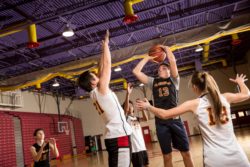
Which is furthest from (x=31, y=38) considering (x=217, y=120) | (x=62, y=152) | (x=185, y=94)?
(x=185, y=94)

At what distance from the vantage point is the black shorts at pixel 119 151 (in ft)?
8.20

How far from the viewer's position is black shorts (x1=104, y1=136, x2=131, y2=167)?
250 cm

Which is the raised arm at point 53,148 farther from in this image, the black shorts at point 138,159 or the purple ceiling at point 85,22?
the purple ceiling at point 85,22

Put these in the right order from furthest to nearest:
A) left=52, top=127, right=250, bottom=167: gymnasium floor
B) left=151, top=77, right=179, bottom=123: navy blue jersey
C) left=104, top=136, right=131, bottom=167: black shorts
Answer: left=52, top=127, right=250, bottom=167: gymnasium floor → left=151, top=77, right=179, bottom=123: navy blue jersey → left=104, top=136, right=131, bottom=167: black shorts

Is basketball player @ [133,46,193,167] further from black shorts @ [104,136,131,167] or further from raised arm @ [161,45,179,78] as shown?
black shorts @ [104,136,131,167]

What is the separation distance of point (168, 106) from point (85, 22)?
6647mm

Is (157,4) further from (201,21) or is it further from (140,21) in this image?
(201,21)

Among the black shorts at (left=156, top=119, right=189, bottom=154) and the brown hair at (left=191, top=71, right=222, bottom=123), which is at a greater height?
the brown hair at (left=191, top=71, right=222, bottom=123)

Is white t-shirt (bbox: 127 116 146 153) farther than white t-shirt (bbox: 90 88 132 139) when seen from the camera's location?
Yes

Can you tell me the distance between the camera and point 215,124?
207cm

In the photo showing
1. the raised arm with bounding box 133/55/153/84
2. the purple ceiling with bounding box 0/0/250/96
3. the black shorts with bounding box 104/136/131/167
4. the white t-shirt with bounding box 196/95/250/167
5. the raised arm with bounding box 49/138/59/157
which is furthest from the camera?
the purple ceiling with bounding box 0/0/250/96

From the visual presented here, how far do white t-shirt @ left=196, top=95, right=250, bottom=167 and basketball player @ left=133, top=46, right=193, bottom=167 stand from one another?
4.38ft

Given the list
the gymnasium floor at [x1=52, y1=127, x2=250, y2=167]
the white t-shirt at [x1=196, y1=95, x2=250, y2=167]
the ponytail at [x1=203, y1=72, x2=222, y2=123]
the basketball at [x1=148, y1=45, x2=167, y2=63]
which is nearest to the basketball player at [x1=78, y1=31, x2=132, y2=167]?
the white t-shirt at [x1=196, y1=95, x2=250, y2=167]

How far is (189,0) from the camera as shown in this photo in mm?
9211
